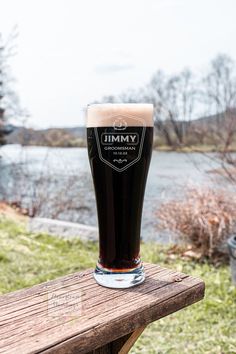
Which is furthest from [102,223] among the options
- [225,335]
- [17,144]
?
[17,144]

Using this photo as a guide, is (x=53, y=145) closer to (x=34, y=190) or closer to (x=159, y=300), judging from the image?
(x=34, y=190)

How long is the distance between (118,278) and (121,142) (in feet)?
0.92

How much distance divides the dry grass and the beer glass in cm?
283

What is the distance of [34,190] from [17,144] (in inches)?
44.9

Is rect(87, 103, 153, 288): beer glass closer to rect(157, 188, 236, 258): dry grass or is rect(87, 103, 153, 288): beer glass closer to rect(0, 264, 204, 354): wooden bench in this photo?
rect(0, 264, 204, 354): wooden bench

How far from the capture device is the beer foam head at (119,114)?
925 millimetres

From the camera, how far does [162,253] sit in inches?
158

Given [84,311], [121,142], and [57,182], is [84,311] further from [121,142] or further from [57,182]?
[57,182]

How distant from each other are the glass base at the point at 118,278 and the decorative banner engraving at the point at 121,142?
0.72ft

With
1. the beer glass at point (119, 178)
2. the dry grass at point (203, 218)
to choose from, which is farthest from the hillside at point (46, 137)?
the beer glass at point (119, 178)

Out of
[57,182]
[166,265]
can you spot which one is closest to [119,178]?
[166,265]

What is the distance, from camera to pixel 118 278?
37.9 inches

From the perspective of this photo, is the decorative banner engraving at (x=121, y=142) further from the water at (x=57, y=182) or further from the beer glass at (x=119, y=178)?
the water at (x=57, y=182)

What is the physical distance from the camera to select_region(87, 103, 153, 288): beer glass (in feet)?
3.02
